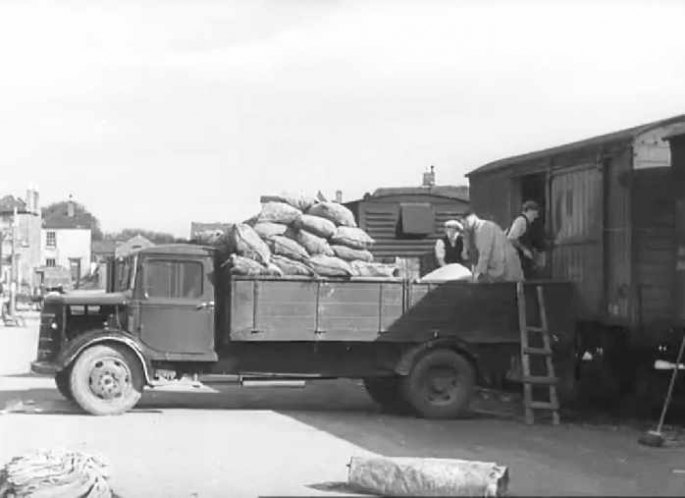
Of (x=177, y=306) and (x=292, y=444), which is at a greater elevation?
(x=177, y=306)

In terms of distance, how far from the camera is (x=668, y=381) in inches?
571

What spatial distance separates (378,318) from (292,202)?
80.0 inches

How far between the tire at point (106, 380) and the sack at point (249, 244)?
1933 millimetres

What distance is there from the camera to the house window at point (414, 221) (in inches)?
928

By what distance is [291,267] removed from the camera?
14.4m

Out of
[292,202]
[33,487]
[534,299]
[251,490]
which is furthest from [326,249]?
[33,487]

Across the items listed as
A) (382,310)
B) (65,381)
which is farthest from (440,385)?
(65,381)

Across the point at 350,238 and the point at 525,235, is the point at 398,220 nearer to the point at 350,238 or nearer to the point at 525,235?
the point at 525,235

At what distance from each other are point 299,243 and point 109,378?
298cm

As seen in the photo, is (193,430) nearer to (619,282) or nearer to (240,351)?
(240,351)

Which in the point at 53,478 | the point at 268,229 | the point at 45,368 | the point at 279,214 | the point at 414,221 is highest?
the point at 414,221

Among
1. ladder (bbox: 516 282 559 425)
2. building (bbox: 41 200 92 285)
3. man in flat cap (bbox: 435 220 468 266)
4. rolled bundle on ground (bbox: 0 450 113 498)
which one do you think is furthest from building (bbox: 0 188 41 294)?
rolled bundle on ground (bbox: 0 450 113 498)

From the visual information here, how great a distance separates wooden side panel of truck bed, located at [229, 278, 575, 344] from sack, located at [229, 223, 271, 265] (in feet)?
1.13

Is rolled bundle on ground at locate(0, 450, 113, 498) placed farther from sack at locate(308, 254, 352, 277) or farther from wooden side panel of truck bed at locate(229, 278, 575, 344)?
sack at locate(308, 254, 352, 277)
